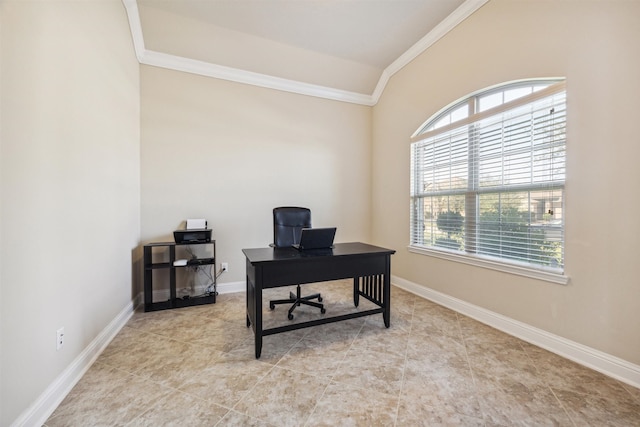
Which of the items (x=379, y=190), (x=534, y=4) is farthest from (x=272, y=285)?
(x=534, y=4)

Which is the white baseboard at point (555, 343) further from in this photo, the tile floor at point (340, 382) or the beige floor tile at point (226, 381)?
the beige floor tile at point (226, 381)

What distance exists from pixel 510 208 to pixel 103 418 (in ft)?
10.9

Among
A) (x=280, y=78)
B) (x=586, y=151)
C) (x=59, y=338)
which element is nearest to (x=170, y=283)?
(x=59, y=338)

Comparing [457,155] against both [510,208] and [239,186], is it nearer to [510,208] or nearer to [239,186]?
[510,208]

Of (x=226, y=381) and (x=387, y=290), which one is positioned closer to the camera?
(x=226, y=381)

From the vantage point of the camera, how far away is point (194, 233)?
9.59 feet

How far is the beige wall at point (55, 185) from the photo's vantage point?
115 cm

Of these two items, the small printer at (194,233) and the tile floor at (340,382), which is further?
the small printer at (194,233)

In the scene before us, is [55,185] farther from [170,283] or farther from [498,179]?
[498,179]

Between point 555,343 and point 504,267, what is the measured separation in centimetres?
65

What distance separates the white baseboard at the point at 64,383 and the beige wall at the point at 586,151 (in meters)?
3.32

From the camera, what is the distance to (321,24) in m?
2.87

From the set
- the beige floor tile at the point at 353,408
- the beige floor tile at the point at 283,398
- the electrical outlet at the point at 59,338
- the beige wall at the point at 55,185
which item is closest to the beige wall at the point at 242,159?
the beige wall at the point at 55,185

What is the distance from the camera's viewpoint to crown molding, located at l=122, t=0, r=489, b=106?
259 cm
